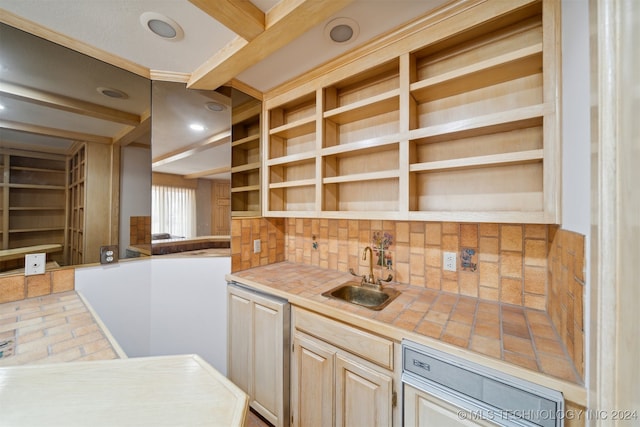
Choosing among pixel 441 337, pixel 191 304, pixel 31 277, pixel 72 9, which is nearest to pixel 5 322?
pixel 31 277

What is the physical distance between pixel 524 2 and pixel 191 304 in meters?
2.57

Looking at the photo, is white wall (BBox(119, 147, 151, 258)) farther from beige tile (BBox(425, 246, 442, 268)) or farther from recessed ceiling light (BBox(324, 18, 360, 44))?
beige tile (BBox(425, 246, 442, 268))

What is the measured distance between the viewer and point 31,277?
1261mm

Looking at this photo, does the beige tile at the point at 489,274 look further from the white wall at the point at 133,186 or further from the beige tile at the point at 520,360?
the white wall at the point at 133,186

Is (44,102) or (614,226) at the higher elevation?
A: (44,102)

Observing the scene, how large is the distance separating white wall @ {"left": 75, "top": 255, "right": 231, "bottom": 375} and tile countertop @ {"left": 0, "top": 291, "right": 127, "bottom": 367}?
1.04ft

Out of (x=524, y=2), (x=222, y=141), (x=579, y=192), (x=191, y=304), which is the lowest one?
(x=191, y=304)

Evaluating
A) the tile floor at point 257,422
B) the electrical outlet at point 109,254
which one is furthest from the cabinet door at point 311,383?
the electrical outlet at point 109,254

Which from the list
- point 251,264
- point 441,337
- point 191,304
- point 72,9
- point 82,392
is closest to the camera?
point 82,392

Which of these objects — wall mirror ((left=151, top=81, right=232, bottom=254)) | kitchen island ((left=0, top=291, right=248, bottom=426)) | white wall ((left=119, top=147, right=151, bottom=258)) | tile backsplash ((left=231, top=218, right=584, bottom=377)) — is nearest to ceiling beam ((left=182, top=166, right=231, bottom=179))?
wall mirror ((left=151, top=81, right=232, bottom=254))

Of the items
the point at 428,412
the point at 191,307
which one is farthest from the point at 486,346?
the point at 191,307

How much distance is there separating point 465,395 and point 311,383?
2.56ft

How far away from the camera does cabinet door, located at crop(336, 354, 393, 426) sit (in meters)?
1.03

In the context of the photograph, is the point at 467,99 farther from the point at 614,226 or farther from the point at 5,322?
the point at 5,322
